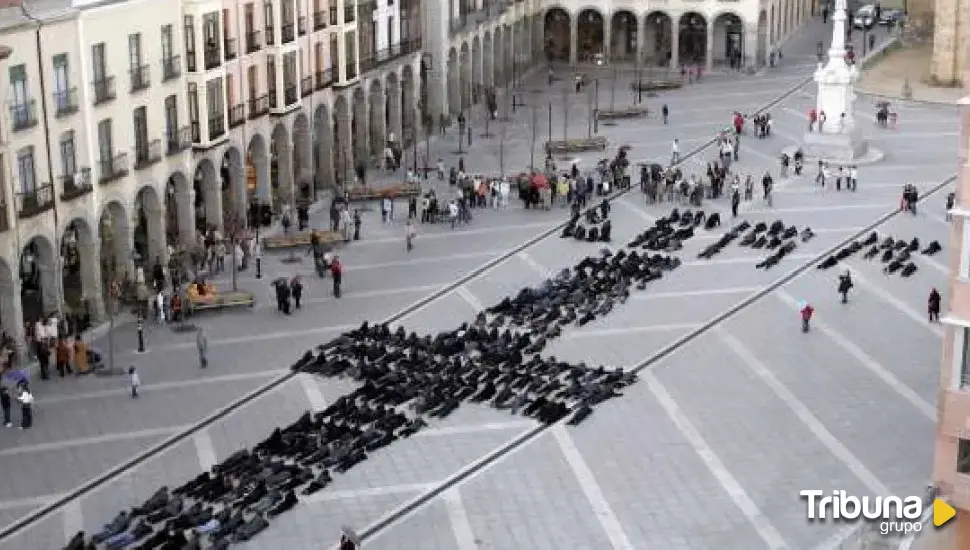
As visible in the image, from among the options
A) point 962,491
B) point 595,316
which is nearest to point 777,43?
point 595,316

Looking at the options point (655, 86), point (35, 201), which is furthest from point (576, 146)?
point (35, 201)

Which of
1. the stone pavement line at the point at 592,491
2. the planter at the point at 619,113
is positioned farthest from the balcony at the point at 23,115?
the planter at the point at 619,113

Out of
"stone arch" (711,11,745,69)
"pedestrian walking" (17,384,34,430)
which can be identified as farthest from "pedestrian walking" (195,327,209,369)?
"stone arch" (711,11,745,69)

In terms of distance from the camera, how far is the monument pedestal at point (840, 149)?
270 feet

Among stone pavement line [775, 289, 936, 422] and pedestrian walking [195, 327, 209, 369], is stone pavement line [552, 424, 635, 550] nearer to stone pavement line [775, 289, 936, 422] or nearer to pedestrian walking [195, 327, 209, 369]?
stone pavement line [775, 289, 936, 422]

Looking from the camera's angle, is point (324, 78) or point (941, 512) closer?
point (941, 512)

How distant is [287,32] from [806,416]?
33641 mm

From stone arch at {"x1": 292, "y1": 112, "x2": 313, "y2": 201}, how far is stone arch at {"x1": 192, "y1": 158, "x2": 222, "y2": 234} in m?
7.00

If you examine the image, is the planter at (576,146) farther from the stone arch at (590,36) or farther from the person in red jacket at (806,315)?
the person in red jacket at (806,315)

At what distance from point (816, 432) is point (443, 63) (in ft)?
161

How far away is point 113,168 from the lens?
58.3 m

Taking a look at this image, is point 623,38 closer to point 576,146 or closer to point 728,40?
point 728,40

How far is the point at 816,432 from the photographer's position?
46.8 m

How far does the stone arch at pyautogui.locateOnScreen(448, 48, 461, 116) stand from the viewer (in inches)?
3674
